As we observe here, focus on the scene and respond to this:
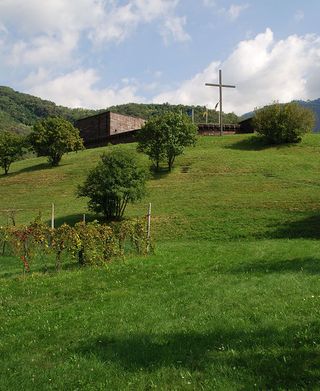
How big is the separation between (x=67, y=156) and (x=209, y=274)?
154 ft

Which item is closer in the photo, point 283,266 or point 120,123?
point 283,266

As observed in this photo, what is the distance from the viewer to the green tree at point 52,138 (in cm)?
4906

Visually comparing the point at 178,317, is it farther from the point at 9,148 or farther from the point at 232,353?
the point at 9,148

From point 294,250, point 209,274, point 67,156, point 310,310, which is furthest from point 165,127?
point 310,310

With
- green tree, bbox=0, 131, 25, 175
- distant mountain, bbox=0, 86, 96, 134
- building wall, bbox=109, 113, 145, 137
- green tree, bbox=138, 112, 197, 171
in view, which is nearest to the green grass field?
green tree, bbox=138, 112, 197, 171

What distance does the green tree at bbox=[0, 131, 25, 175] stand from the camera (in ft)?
160

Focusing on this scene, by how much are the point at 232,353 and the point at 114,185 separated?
22.2 meters

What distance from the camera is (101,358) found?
259 inches

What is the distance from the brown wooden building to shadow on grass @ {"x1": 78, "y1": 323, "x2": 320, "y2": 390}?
202ft

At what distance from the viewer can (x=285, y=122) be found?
5069 centimetres

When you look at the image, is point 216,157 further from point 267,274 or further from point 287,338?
point 287,338

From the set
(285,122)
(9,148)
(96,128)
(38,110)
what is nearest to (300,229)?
(285,122)

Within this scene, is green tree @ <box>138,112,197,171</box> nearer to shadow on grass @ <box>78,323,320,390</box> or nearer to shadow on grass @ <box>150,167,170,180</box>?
shadow on grass @ <box>150,167,170,180</box>

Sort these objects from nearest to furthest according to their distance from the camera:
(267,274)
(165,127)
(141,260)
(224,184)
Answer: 1. (267,274)
2. (141,260)
3. (224,184)
4. (165,127)
